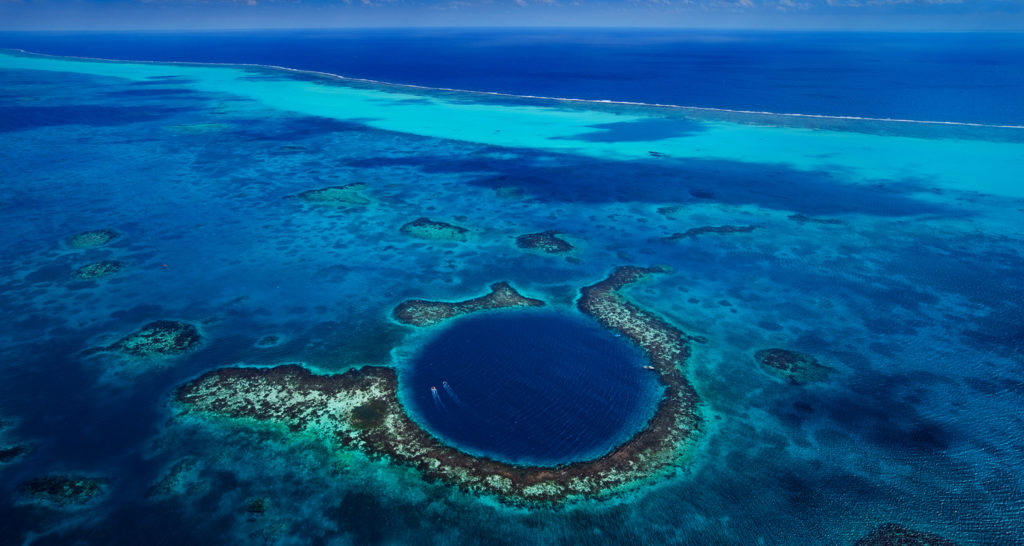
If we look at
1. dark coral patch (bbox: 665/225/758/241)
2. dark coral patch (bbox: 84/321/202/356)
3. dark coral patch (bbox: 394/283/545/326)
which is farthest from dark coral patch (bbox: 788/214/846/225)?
dark coral patch (bbox: 84/321/202/356)

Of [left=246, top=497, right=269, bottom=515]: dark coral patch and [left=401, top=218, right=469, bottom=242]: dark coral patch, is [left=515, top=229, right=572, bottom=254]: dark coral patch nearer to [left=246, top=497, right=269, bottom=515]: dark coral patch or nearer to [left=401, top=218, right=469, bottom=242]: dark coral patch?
[left=401, top=218, right=469, bottom=242]: dark coral patch

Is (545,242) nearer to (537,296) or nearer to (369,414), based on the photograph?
(537,296)

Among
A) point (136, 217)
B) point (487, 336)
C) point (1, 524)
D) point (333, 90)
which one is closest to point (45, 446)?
point (1, 524)

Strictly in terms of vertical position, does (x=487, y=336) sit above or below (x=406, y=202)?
below

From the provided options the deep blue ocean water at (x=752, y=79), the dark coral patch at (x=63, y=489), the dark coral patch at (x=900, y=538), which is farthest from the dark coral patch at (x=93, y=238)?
the deep blue ocean water at (x=752, y=79)

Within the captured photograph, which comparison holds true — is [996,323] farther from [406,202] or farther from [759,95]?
[759,95]

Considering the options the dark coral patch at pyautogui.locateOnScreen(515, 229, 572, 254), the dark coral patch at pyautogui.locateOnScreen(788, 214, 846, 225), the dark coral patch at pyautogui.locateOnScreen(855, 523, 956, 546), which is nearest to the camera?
the dark coral patch at pyautogui.locateOnScreen(855, 523, 956, 546)

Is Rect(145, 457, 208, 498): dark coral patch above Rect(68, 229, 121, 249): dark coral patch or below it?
below
